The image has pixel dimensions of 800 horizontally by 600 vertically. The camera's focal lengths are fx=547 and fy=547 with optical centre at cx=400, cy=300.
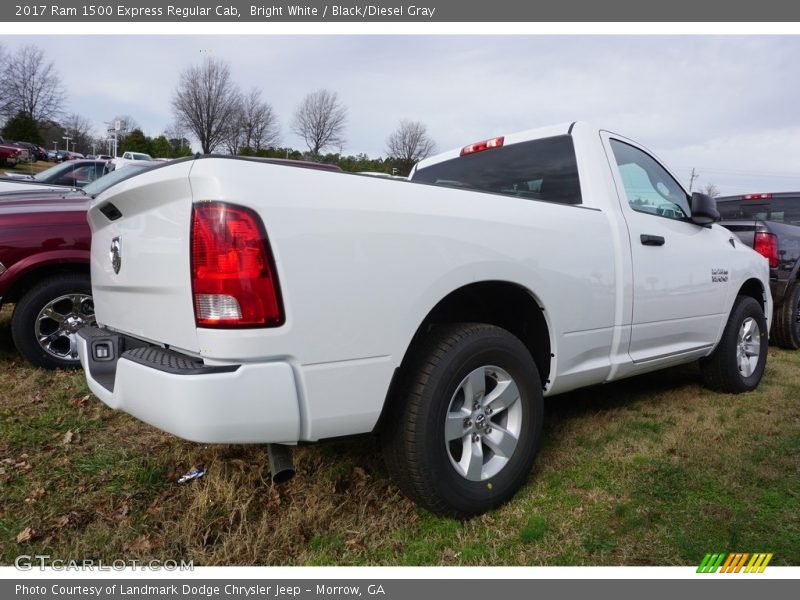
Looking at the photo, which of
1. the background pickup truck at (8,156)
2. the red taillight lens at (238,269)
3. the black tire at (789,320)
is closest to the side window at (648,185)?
the red taillight lens at (238,269)

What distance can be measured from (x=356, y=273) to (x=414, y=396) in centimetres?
56

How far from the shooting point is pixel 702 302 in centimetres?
361

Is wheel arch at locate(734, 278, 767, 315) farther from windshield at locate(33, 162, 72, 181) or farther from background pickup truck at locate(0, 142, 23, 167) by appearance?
background pickup truck at locate(0, 142, 23, 167)

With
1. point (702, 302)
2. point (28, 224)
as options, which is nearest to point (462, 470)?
point (702, 302)

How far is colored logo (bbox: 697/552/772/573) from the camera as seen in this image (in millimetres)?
2082

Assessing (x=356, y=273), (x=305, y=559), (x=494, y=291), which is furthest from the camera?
(x=494, y=291)

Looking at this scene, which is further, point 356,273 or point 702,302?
point 702,302

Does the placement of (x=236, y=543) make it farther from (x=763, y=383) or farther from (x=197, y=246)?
(x=763, y=383)

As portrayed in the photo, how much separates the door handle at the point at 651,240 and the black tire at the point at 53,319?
3.76m

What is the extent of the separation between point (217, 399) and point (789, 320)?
6370mm

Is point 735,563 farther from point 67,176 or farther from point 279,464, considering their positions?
point 67,176

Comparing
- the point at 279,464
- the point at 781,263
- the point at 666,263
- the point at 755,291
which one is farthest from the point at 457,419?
the point at 781,263

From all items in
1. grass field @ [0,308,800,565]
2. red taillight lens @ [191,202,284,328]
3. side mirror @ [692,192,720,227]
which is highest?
side mirror @ [692,192,720,227]

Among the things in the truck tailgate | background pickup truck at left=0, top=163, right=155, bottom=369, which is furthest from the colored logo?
background pickup truck at left=0, top=163, right=155, bottom=369
